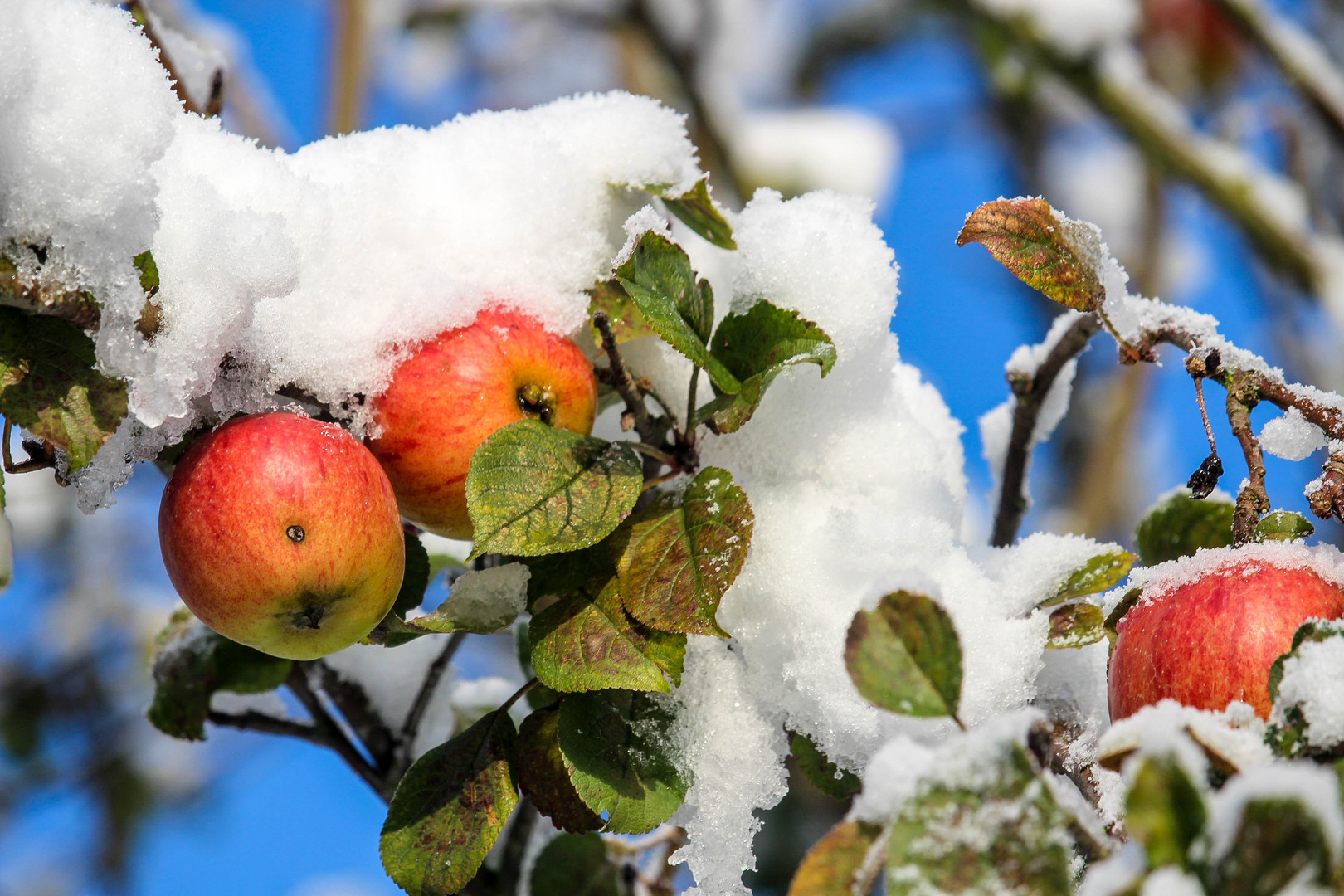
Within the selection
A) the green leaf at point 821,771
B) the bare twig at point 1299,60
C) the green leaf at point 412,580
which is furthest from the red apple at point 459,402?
the bare twig at point 1299,60

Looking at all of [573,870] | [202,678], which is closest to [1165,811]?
[573,870]

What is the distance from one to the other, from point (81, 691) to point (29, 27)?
2538mm

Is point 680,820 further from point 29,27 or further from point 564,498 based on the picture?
point 29,27

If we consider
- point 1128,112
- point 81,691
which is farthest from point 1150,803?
point 81,691

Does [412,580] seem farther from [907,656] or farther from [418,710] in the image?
[907,656]

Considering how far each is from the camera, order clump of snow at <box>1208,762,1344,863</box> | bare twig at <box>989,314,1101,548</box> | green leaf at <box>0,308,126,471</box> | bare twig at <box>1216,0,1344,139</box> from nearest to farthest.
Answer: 1. clump of snow at <box>1208,762,1344,863</box>
2. green leaf at <box>0,308,126,471</box>
3. bare twig at <box>989,314,1101,548</box>
4. bare twig at <box>1216,0,1344,139</box>

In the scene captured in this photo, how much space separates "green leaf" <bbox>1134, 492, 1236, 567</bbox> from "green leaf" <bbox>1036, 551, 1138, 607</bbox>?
15 cm

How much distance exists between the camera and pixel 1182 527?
→ 758mm

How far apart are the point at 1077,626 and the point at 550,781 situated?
1.01 ft

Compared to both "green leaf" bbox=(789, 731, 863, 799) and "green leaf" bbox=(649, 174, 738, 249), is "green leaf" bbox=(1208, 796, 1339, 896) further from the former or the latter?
"green leaf" bbox=(649, 174, 738, 249)

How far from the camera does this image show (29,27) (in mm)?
506

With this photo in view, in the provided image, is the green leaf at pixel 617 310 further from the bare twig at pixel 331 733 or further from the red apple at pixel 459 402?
the bare twig at pixel 331 733

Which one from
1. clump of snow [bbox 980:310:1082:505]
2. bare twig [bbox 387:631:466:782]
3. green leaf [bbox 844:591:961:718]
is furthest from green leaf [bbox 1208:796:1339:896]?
bare twig [bbox 387:631:466:782]

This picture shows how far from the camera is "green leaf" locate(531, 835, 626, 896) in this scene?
804 mm
